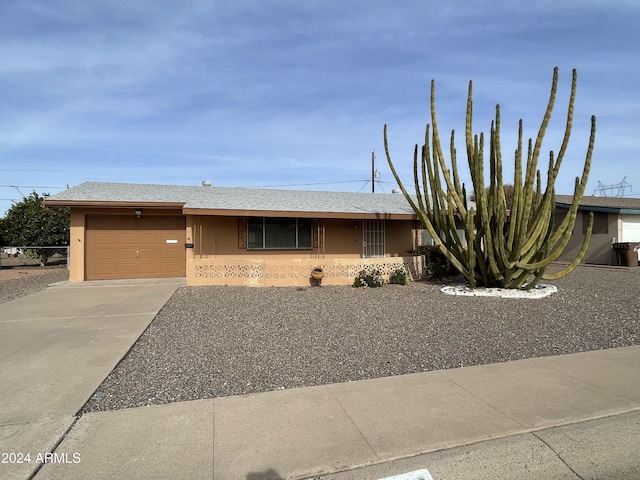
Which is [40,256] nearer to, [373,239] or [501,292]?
[373,239]

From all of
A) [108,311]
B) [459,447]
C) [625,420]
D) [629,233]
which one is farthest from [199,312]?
[629,233]

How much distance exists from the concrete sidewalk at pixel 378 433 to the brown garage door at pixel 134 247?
1118 centimetres

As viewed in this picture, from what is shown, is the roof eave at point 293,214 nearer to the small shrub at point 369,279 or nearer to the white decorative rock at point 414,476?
the small shrub at point 369,279

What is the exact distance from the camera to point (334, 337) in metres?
6.50

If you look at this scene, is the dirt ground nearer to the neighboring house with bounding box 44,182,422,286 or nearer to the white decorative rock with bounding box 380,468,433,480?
the neighboring house with bounding box 44,182,422,286

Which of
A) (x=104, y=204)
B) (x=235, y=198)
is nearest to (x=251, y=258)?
(x=235, y=198)

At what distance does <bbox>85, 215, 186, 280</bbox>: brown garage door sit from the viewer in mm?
13727

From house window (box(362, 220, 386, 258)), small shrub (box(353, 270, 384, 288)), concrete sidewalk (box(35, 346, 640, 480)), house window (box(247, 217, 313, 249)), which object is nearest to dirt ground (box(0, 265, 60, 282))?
house window (box(247, 217, 313, 249))

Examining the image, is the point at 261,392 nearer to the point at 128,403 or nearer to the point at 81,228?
the point at 128,403

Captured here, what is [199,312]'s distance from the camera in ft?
27.7

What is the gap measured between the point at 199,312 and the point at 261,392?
4492mm

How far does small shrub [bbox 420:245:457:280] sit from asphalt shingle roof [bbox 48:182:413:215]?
170 cm

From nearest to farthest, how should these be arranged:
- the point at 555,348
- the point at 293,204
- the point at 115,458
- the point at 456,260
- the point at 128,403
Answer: the point at 115,458
the point at 128,403
the point at 555,348
the point at 456,260
the point at 293,204

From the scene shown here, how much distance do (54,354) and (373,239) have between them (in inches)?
474
